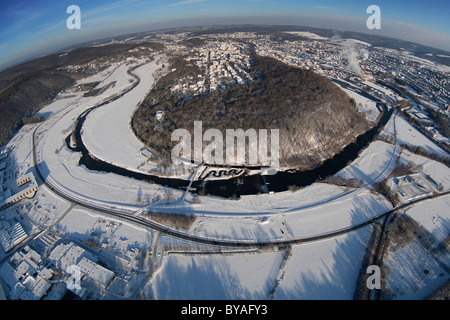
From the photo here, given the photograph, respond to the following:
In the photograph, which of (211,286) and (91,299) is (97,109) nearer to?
(91,299)

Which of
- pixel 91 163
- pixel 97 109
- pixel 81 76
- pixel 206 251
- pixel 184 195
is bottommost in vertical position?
pixel 206 251

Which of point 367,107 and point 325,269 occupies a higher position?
point 367,107

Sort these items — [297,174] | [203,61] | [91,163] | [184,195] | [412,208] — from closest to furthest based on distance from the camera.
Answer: [412,208] < [184,195] < [297,174] < [91,163] < [203,61]

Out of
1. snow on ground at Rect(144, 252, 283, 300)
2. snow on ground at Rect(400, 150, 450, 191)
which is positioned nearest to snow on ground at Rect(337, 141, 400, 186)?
snow on ground at Rect(400, 150, 450, 191)

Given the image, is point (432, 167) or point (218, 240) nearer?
point (218, 240)

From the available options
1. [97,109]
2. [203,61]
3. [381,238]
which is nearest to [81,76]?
[97,109]

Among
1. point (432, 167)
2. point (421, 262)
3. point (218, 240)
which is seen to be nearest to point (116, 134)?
point (218, 240)

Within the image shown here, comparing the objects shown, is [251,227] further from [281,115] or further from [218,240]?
[281,115]
